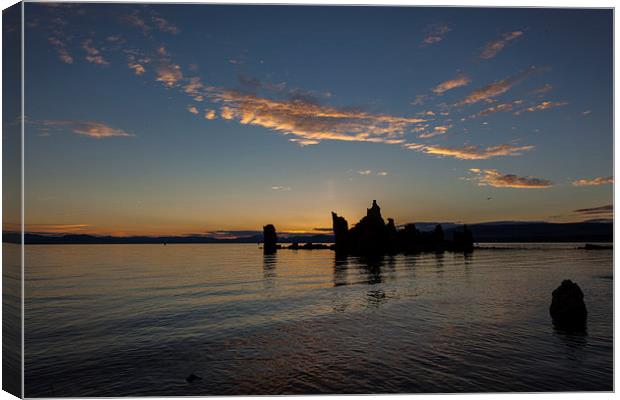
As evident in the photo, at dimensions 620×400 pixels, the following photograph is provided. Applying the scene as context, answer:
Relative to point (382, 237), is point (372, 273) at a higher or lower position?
lower

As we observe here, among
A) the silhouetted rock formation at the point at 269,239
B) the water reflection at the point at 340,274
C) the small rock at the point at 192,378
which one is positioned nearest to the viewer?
the small rock at the point at 192,378

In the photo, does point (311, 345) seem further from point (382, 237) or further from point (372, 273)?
point (382, 237)

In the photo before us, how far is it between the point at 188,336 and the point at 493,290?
2508 cm

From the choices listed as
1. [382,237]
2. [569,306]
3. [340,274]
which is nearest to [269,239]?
[382,237]

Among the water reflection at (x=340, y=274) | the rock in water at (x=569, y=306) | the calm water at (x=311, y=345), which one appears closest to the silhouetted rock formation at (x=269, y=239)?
the water reflection at (x=340, y=274)

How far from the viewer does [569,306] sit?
64.8 ft

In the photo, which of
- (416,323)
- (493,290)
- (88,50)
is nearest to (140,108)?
(88,50)

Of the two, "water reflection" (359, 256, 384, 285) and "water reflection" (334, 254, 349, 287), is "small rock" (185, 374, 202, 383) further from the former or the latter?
"water reflection" (359, 256, 384, 285)

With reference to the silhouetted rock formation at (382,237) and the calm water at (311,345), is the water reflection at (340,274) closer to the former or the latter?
the calm water at (311,345)

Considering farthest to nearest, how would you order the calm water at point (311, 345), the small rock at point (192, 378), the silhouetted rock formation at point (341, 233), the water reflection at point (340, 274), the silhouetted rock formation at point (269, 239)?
the silhouetted rock formation at point (269, 239) → the silhouetted rock formation at point (341, 233) → the water reflection at point (340, 274) → the small rock at point (192, 378) → the calm water at point (311, 345)

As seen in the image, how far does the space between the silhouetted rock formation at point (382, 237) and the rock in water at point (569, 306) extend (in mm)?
99401

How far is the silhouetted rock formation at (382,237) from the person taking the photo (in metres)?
124

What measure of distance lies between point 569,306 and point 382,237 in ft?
346

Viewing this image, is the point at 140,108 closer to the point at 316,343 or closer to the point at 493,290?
the point at 316,343
